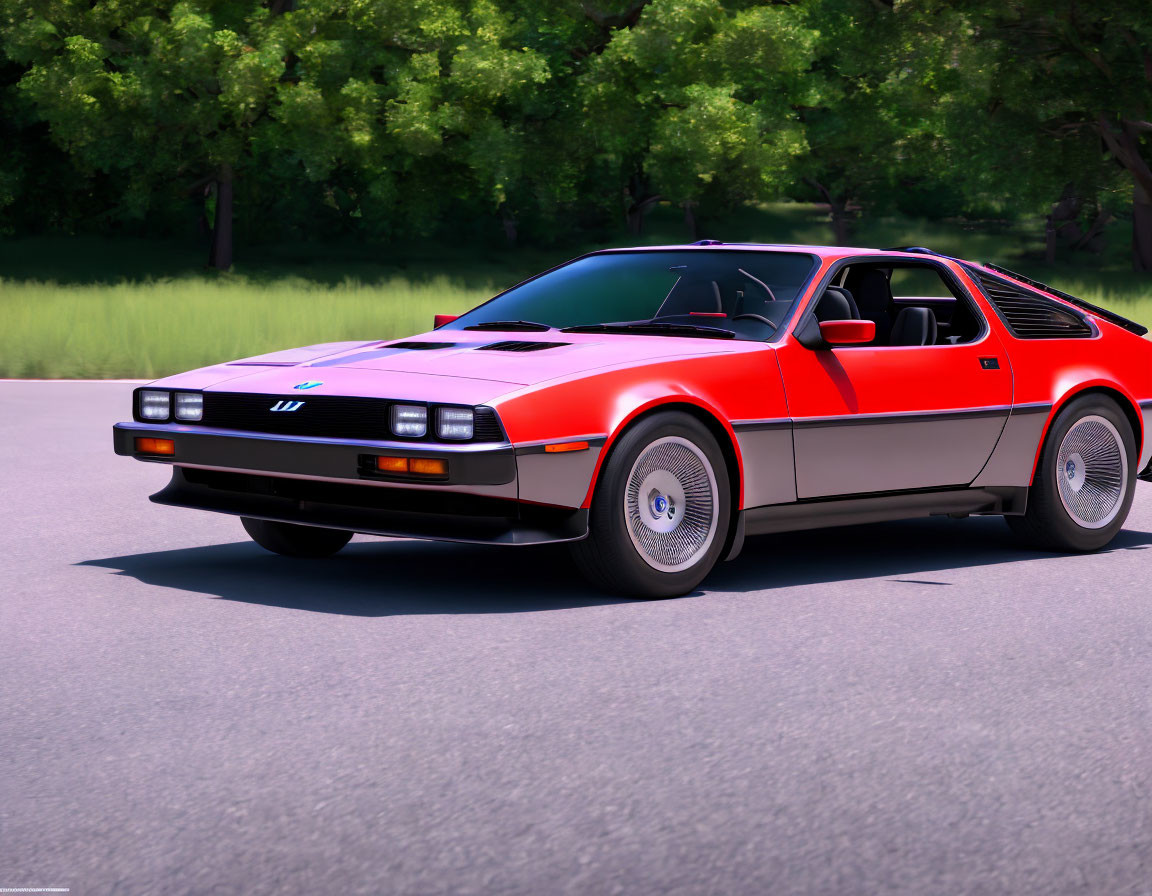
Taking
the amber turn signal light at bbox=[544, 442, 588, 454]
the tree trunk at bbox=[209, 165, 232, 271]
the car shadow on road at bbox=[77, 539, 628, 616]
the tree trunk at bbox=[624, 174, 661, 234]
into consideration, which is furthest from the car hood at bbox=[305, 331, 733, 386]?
the tree trunk at bbox=[624, 174, 661, 234]

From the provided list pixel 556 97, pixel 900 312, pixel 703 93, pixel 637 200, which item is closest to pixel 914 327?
pixel 900 312

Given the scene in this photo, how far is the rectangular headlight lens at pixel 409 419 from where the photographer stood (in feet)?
20.9

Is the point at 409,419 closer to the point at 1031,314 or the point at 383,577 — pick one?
the point at 383,577

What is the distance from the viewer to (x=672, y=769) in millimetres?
4344

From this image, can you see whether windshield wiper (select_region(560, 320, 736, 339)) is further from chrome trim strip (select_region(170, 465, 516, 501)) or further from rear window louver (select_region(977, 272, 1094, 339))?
rear window louver (select_region(977, 272, 1094, 339))

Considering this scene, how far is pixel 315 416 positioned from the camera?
6.63m

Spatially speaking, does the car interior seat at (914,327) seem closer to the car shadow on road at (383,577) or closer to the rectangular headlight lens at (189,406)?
the car shadow on road at (383,577)

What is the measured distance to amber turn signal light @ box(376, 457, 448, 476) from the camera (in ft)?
20.6

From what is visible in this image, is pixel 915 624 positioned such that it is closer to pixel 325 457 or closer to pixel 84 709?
pixel 325 457

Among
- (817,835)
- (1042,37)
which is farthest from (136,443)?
(1042,37)

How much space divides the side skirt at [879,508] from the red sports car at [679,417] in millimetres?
12

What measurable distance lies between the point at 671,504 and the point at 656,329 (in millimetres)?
978

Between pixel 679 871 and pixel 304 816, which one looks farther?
pixel 304 816

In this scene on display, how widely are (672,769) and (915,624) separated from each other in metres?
2.30
